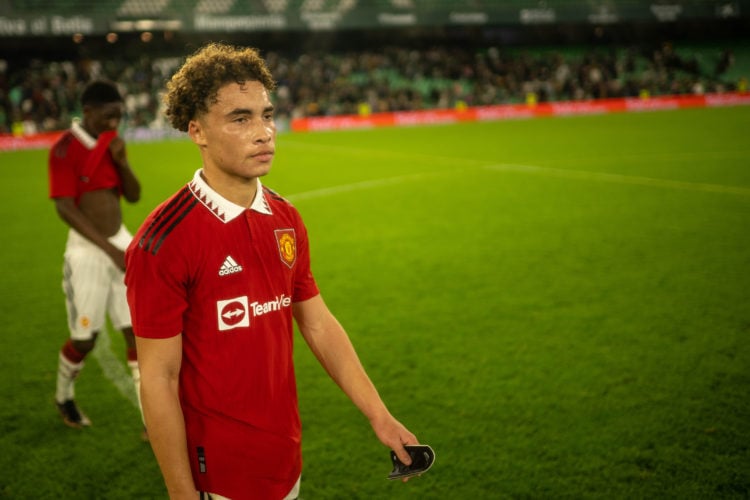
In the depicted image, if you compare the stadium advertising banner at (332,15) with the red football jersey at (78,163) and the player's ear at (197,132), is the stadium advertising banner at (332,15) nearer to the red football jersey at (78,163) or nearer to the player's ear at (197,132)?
the red football jersey at (78,163)

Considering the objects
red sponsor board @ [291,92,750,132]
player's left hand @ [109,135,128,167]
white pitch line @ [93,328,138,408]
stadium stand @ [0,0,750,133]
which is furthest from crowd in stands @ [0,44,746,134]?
player's left hand @ [109,135,128,167]

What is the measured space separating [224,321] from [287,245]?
1.12ft

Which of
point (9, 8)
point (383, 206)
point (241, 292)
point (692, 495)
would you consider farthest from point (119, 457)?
point (9, 8)

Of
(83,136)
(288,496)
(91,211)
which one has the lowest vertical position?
(288,496)

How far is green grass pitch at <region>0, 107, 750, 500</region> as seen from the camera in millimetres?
3697

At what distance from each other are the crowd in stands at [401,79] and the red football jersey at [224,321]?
25312mm

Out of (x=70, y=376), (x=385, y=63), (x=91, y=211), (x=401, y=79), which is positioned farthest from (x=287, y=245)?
(x=385, y=63)

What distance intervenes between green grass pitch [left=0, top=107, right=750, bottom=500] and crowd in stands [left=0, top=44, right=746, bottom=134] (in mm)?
16588

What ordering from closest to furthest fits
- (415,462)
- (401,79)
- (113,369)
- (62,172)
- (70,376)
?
(415,462), (62,172), (70,376), (113,369), (401,79)

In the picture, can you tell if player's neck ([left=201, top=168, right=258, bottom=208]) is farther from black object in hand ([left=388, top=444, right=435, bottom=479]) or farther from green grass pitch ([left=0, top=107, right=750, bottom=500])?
green grass pitch ([left=0, top=107, right=750, bottom=500])

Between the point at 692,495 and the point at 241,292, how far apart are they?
2880mm

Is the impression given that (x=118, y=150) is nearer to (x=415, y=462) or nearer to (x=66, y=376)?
(x=66, y=376)

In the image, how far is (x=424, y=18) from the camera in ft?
116

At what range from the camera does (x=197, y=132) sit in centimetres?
193
